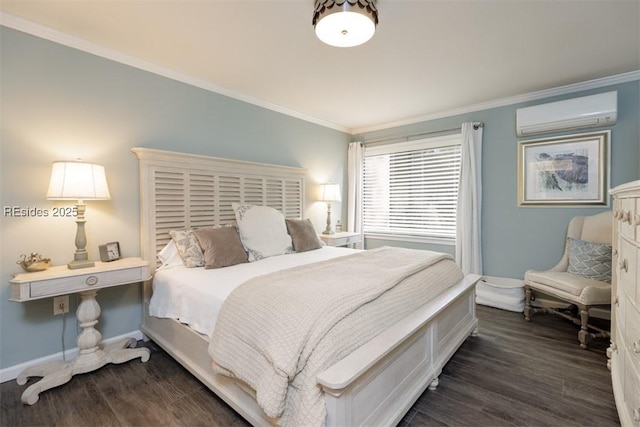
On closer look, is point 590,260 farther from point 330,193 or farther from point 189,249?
point 189,249

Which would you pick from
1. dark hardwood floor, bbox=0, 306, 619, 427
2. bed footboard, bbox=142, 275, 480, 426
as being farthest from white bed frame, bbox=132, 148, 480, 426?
dark hardwood floor, bbox=0, 306, 619, 427

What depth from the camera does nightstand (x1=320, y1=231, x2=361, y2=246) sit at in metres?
4.09

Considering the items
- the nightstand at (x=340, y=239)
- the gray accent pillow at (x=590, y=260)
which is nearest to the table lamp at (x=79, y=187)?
the nightstand at (x=340, y=239)

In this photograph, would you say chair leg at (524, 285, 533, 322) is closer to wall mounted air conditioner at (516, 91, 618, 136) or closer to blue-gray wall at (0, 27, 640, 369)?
→ blue-gray wall at (0, 27, 640, 369)

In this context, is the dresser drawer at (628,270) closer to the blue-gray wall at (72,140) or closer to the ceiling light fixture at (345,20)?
the ceiling light fixture at (345,20)

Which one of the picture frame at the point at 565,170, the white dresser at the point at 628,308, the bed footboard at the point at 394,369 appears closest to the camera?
the bed footboard at the point at 394,369

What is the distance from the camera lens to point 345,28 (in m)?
1.86

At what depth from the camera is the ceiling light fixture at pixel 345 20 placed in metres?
1.75

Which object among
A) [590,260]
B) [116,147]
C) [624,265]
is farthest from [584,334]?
[116,147]

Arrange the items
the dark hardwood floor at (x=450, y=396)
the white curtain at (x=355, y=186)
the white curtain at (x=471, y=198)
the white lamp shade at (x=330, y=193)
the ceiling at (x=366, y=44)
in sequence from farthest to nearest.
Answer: the white curtain at (x=355, y=186) → the white lamp shade at (x=330, y=193) → the white curtain at (x=471, y=198) → the ceiling at (x=366, y=44) → the dark hardwood floor at (x=450, y=396)

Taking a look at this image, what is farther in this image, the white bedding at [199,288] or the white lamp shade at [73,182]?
the white lamp shade at [73,182]

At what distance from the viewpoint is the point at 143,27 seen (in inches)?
84.6

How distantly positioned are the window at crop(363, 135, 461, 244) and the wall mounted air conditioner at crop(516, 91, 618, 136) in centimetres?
79

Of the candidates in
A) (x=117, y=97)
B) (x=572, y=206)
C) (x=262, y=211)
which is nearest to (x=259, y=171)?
(x=262, y=211)
